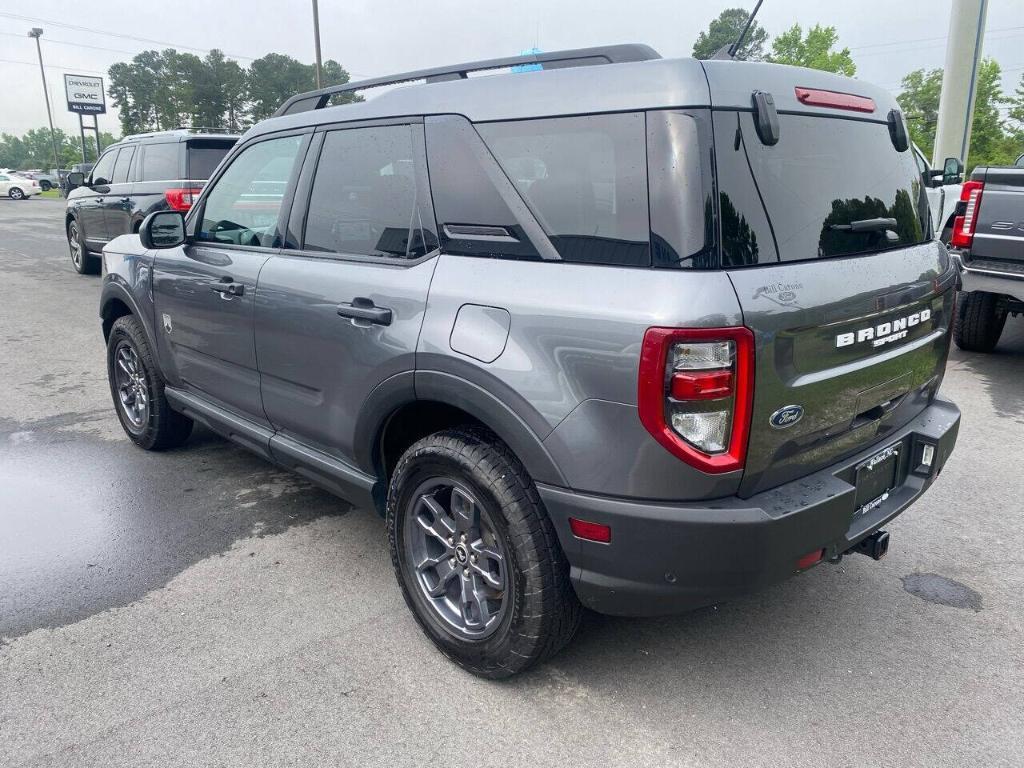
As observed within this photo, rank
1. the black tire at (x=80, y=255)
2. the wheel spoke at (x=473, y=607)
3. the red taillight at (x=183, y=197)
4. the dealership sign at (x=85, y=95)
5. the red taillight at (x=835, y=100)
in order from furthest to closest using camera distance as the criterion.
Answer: the dealership sign at (x=85, y=95) → the black tire at (x=80, y=255) → the red taillight at (x=183, y=197) → the wheel spoke at (x=473, y=607) → the red taillight at (x=835, y=100)

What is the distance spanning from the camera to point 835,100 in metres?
2.50

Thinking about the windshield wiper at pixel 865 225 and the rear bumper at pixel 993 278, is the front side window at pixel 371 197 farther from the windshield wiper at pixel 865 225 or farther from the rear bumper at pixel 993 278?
the rear bumper at pixel 993 278

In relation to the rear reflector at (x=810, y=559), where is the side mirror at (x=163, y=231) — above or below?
above

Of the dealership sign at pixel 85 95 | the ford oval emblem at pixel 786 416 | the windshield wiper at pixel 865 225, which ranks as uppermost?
the dealership sign at pixel 85 95

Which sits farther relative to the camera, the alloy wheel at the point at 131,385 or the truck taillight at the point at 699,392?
the alloy wheel at the point at 131,385

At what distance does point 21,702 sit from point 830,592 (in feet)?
9.75

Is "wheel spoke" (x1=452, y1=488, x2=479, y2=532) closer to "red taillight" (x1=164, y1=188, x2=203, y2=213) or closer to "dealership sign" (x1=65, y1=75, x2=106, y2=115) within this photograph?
"red taillight" (x1=164, y1=188, x2=203, y2=213)

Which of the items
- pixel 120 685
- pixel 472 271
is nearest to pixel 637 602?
pixel 472 271

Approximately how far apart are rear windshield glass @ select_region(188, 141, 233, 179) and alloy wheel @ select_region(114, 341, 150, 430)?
222 inches

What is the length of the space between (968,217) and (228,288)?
565cm

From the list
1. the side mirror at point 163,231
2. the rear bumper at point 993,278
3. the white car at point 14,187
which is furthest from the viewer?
the white car at point 14,187

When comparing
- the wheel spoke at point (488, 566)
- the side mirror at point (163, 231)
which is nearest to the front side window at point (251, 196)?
the side mirror at point (163, 231)

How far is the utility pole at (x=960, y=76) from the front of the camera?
11484mm

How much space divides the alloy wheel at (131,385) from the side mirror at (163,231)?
2.83 feet
